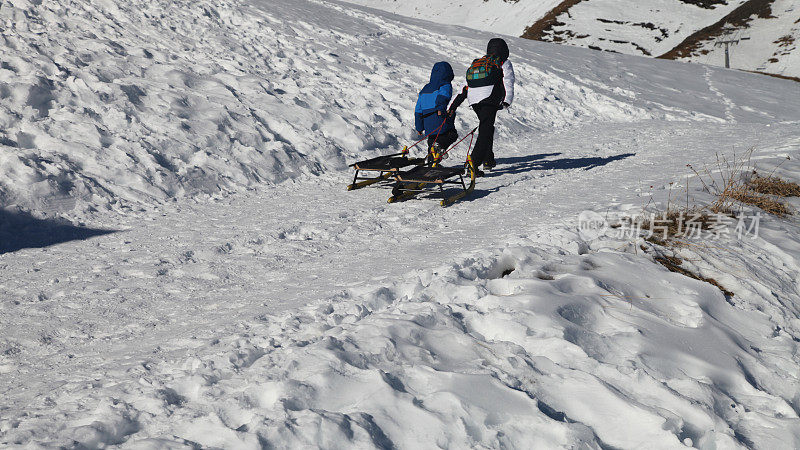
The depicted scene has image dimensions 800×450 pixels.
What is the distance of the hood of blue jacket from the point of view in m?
9.02

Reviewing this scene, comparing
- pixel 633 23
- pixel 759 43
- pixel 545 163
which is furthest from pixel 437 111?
pixel 633 23

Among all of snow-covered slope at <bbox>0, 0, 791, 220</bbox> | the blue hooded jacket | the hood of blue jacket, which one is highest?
the hood of blue jacket

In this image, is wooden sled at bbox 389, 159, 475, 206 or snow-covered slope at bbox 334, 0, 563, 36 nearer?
wooden sled at bbox 389, 159, 475, 206

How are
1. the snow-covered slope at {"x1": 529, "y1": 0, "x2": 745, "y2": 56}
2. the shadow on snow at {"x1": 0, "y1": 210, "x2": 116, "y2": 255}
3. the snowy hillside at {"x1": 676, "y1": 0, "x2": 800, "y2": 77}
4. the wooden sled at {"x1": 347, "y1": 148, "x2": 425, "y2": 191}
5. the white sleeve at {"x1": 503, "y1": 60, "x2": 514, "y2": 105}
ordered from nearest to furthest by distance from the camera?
1. the shadow on snow at {"x1": 0, "y1": 210, "x2": 116, "y2": 255}
2. the wooden sled at {"x1": 347, "y1": 148, "x2": 425, "y2": 191}
3. the white sleeve at {"x1": 503, "y1": 60, "x2": 514, "y2": 105}
4. the snowy hillside at {"x1": 676, "y1": 0, "x2": 800, "y2": 77}
5. the snow-covered slope at {"x1": 529, "y1": 0, "x2": 745, "y2": 56}

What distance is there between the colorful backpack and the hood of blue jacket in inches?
16.3

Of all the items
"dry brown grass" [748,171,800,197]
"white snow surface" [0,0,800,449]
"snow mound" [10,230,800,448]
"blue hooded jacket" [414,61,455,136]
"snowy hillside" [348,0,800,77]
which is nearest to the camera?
"snow mound" [10,230,800,448]

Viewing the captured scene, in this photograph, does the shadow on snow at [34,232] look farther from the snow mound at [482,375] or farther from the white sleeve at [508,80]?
the white sleeve at [508,80]

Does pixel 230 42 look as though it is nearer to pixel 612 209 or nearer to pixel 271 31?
pixel 271 31

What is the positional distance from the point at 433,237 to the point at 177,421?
3.81m

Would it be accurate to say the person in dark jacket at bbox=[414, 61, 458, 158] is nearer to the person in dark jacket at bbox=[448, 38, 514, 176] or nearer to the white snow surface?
the person in dark jacket at bbox=[448, 38, 514, 176]

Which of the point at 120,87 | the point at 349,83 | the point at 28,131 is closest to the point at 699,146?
the point at 349,83

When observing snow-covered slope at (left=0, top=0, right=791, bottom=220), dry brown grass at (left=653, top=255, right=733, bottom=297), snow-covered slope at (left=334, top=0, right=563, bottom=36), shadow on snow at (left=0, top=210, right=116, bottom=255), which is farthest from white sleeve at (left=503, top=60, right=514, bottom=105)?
snow-covered slope at (left=334, top=0, right=563, bottom=36)

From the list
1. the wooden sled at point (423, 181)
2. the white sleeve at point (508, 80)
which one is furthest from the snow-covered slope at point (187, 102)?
the white sleeve at point (508, 80)

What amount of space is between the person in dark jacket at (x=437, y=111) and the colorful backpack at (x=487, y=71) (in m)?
0.44
